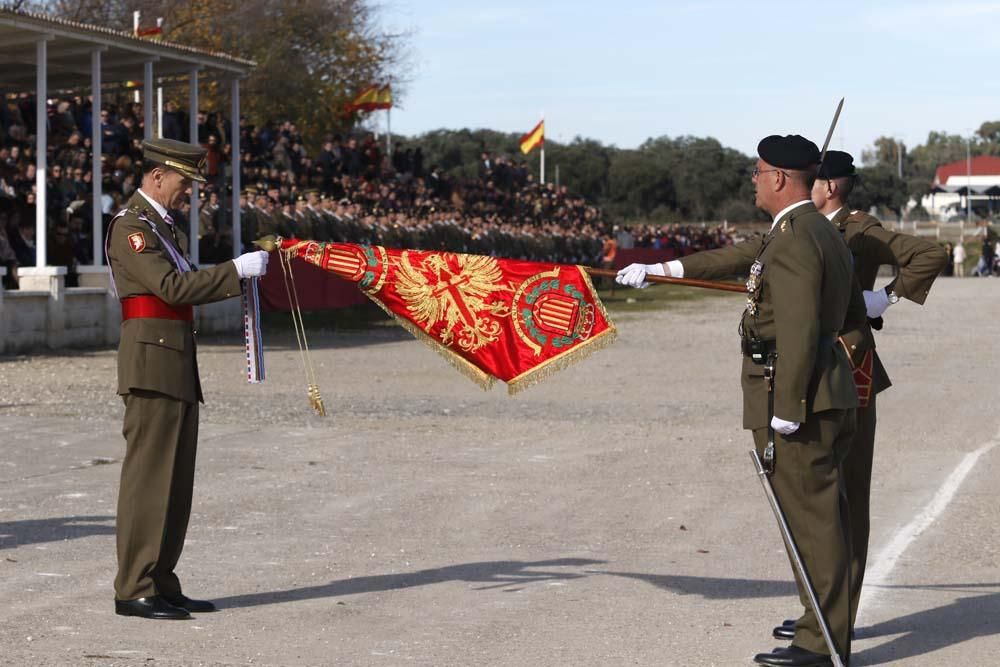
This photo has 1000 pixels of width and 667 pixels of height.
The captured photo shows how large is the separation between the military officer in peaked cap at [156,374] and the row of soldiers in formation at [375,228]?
49.2 ft

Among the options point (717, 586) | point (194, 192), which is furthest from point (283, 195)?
point (717, 586)

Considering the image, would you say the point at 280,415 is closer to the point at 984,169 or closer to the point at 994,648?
the point at 994,648

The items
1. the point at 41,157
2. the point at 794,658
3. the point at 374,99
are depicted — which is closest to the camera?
the point at 794,658

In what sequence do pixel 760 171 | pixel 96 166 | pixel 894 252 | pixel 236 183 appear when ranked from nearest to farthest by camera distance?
pixel 760 171 → pixel 894 252 → pixel 96 166 → pixel 236 183

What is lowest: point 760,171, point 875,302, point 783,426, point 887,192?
point 783,426

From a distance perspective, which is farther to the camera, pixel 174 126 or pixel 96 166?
pixel 174 126

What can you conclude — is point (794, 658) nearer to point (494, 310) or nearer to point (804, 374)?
point (804, 374)

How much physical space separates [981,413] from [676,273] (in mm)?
9408

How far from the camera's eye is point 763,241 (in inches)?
243

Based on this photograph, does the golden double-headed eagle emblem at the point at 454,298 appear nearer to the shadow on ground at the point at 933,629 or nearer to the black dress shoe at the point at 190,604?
the black dress shoe at the point at 190,604

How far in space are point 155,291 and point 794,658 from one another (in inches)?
114

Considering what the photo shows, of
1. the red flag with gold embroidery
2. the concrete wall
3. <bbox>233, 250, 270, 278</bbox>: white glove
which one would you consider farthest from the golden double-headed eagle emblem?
the concrete wall

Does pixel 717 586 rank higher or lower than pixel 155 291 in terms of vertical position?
lower

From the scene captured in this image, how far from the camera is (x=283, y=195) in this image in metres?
30.6
